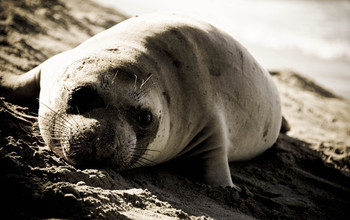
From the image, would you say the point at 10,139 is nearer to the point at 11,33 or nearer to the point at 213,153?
the point at 213,153

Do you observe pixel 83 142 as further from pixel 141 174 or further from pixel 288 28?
pixel 288 28

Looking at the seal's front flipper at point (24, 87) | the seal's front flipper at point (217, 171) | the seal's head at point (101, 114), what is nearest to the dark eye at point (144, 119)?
the seal's head at point (101, 114)

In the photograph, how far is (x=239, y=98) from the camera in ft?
11.1

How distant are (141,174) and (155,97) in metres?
0.54

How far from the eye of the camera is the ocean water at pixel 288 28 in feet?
32.9

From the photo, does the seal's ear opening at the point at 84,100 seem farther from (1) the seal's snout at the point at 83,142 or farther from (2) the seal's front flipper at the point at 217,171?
(2) the seal's front flipper at the point at 217,171

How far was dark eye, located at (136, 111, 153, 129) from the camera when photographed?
2.47m

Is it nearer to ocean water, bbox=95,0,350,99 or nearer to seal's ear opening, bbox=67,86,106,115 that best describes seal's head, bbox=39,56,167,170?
seal's ear opening, bbox=67,86,106,115

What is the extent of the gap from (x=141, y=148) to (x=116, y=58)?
0.62 m

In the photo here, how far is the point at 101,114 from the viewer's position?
229 cm

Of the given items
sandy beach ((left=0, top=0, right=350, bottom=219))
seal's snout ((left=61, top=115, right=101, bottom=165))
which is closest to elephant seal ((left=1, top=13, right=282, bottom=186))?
seal's snout ((left=61, top=115, right=101, bottom=165))

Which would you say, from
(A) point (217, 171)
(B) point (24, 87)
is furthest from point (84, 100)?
(A) point (217, 171)

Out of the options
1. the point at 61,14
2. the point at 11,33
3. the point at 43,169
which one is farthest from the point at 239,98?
the point at 61,14

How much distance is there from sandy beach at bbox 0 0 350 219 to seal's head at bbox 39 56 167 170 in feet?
0.33
